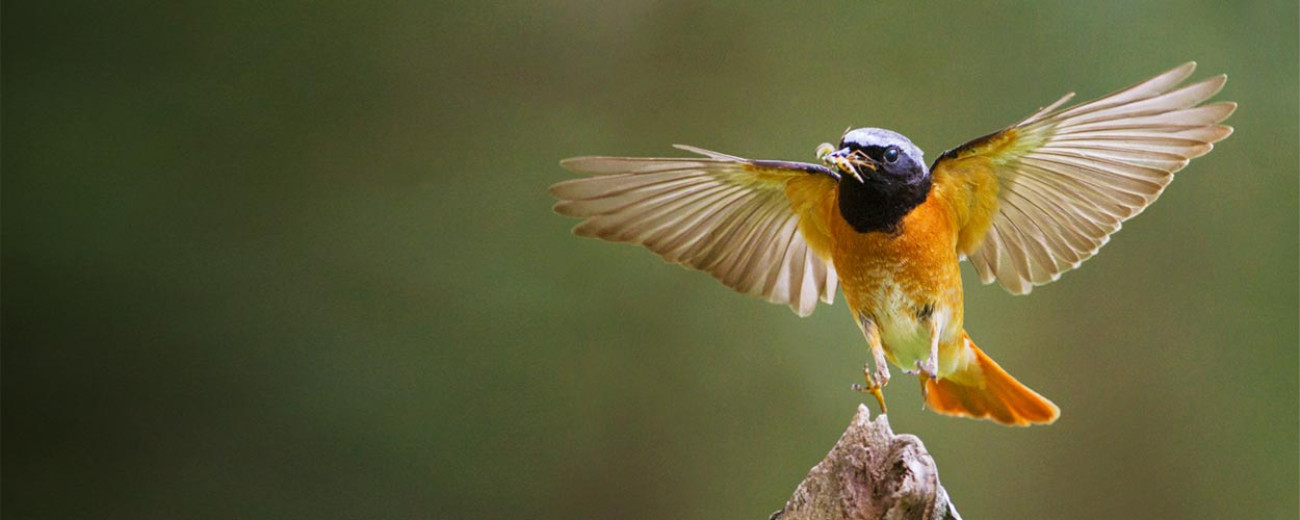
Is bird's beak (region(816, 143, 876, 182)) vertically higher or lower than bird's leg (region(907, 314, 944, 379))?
higher

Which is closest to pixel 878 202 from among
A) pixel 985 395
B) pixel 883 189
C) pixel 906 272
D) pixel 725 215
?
pixel 883 189

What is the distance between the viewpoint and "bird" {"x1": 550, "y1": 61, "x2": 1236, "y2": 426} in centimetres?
205

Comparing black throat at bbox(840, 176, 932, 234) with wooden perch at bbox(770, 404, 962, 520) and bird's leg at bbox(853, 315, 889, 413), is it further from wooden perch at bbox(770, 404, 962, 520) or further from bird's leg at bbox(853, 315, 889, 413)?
wooden perch at bbox(770, 404, 962, 520)

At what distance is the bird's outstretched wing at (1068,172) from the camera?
6.47 ft

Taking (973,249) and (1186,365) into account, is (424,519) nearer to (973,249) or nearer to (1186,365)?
(973,249)

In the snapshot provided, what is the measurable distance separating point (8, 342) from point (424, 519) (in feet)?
4.37

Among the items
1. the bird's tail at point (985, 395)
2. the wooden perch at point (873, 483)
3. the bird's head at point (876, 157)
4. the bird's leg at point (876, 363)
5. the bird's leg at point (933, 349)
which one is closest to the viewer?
the wooden perch at point (873, 483)

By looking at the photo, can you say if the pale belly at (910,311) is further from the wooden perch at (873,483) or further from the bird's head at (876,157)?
the wooden perch at (873,483)

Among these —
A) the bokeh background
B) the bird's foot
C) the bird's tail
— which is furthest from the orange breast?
the bokeh background

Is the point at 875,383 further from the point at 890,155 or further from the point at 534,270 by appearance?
the point at 534,270

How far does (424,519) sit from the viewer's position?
3.61 m

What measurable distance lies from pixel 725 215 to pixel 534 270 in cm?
138

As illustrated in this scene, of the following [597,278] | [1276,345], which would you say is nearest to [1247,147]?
[1276,345]

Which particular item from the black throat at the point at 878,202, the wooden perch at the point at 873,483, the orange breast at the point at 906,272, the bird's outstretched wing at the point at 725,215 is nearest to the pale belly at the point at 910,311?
the orange breast at the point at 906,272
